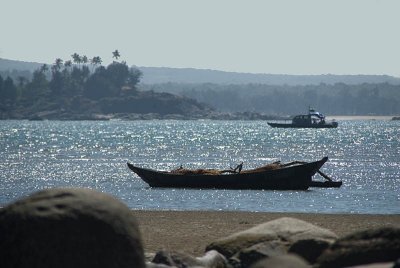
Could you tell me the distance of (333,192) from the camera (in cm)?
5769

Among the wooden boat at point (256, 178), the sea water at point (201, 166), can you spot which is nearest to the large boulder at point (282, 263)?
the sea water at point (201, 166)

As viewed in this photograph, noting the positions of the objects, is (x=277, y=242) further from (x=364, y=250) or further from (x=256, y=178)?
(x=256, y=178)

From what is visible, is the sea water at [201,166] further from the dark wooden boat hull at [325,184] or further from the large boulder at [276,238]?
the large boulder at [276,238]

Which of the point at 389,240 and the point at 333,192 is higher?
the point at 389,240

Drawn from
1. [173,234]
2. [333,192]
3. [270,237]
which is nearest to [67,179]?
[333,192]

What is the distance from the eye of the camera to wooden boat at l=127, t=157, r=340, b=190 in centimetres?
5631

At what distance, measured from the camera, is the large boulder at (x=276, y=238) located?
16.5 metres

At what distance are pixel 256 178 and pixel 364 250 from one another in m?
42.8

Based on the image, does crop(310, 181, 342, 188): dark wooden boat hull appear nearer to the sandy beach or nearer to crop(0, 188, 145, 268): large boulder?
the sandy beach

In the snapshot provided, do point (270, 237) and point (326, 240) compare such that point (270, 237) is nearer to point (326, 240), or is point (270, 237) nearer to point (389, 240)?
point (326, 240)

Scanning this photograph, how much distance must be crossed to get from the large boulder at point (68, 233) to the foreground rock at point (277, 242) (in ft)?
12.9

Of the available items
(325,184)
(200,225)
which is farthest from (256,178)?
(200,225)

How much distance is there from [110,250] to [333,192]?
150ft

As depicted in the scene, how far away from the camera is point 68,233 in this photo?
12.5 metres
